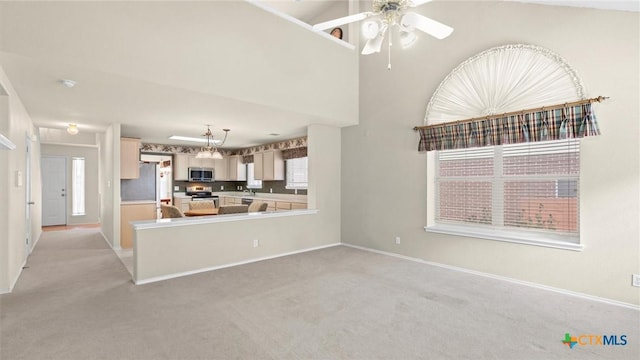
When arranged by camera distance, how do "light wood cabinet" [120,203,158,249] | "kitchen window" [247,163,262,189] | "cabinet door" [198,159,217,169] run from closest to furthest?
"light wood cabinet" [120,203,158,249], "cabinet door" [198,159,217,169], "kitchen window" [247,163,262,189]

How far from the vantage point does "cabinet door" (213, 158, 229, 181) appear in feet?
30.3

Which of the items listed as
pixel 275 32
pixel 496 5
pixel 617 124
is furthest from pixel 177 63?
pixel 617 124

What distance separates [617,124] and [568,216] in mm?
1067

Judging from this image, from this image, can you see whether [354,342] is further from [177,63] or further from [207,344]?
[177,63]

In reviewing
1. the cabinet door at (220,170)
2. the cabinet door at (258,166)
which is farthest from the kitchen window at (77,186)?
the cabinet door at (258,166)

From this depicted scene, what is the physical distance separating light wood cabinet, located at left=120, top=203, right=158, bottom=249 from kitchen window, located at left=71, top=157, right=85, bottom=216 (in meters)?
4.33

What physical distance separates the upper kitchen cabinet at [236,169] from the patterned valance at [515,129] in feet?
19.9

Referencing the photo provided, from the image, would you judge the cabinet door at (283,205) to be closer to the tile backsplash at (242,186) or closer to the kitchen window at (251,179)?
the tile backsplash at (242,186)

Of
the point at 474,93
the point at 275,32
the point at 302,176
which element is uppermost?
the point at 275,32

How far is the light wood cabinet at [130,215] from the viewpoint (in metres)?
5.50

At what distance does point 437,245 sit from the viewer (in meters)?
4.46

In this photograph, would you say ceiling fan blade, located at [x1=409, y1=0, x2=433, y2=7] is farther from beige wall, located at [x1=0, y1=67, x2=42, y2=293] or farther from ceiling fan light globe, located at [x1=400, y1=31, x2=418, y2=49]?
beige wall, located at [x1=0, y1=67, x2=42, y2=293]

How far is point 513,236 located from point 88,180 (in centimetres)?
1008

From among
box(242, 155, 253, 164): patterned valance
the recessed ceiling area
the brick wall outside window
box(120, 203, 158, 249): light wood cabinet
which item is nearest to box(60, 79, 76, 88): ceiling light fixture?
the recessed ceiling area
